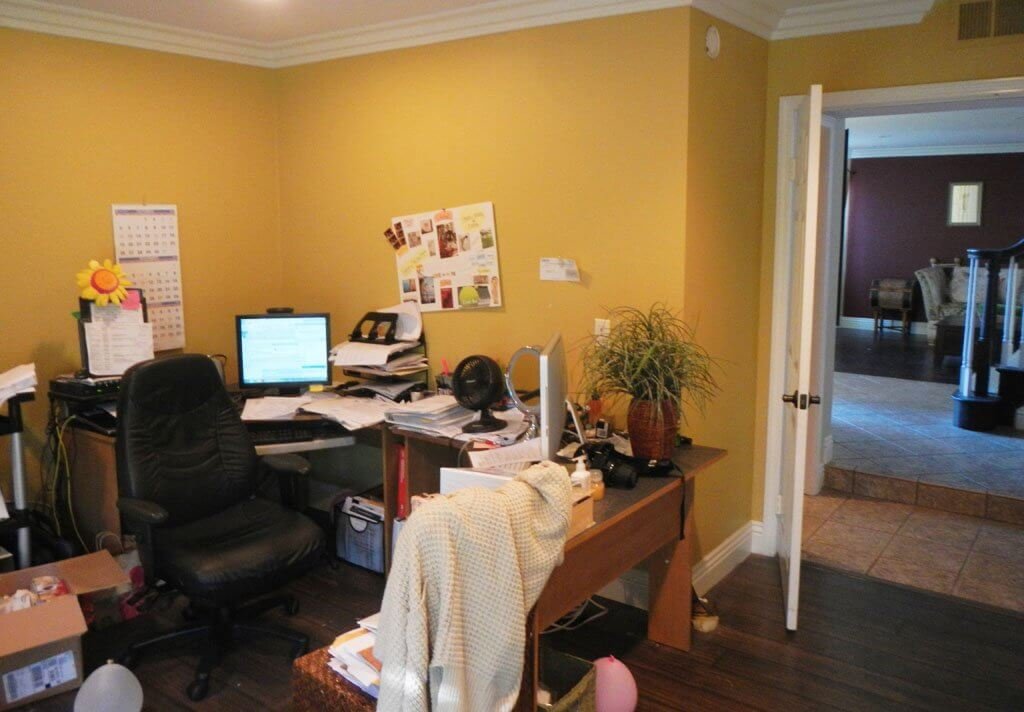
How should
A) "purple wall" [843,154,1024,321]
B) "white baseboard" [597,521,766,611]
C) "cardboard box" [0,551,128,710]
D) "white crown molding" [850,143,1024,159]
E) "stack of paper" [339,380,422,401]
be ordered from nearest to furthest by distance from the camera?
"cardboard box" [0,551,128,710] < "white baseboard" [597,521,766,611] < "stack of paper" [339,380,422,401] < "white crown molding" [850,143,1024,159] < "purple wall" [843,154,1024,321]

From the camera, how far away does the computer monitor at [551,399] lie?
95.7 inches

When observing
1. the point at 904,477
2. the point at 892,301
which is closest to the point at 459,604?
the point at 904,477

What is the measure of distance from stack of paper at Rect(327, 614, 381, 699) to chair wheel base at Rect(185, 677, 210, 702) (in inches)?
35.8

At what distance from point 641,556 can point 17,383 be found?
7.38 feet

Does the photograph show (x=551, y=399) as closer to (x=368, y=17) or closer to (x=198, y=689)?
(x=198, y=689)

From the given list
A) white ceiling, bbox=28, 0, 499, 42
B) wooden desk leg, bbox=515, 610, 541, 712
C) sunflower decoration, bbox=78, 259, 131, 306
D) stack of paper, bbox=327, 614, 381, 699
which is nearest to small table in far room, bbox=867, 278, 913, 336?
white ceiling, bbox=28, 0, 499, 42

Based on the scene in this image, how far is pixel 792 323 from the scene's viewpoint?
11.4 ft

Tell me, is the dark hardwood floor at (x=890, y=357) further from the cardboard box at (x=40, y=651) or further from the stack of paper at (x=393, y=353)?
the cardboard box at (x=40, y=651)

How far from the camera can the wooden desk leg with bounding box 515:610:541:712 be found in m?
2.08

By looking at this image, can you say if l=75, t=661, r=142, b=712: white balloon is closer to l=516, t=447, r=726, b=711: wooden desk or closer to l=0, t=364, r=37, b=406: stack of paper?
l=0, t=364, r=37, b=406: stack of paper

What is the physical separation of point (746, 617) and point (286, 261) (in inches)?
111

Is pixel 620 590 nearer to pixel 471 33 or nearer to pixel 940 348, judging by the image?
pixel 471 33

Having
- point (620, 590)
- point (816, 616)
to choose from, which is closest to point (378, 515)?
point (620, 590)

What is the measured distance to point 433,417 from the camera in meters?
3.17
